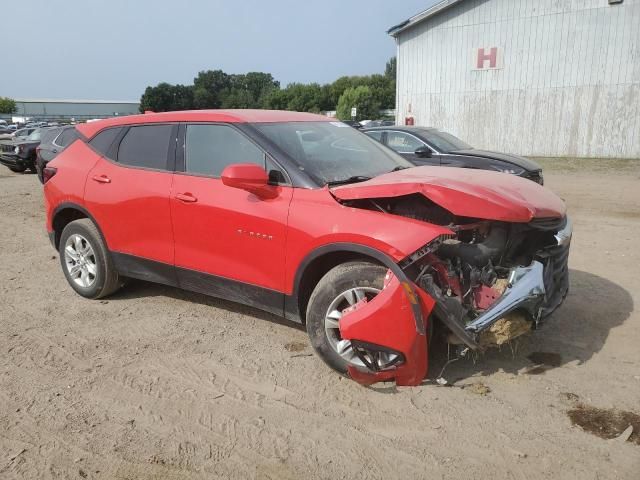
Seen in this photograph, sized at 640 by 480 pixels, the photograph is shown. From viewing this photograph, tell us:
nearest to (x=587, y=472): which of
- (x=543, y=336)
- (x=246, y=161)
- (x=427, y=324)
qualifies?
(x=427, y=324)

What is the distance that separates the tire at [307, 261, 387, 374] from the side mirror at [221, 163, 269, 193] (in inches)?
31.3

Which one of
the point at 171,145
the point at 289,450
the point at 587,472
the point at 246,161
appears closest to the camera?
the point at 587,472

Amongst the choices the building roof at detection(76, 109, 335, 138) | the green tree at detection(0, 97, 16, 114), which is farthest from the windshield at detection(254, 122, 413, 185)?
the green tree at detection(0, 97, 16, 114)

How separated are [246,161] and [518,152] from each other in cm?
1936

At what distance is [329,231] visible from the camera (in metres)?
3.49

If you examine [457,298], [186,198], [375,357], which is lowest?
[375,357]

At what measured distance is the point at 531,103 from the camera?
2062cm

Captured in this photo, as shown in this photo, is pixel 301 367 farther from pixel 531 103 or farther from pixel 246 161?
pixel 531 103

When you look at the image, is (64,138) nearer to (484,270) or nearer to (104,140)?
(104,140)

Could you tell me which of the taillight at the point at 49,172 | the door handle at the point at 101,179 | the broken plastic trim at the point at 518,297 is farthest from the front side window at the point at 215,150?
the broken plastic trim at the point at 518,297

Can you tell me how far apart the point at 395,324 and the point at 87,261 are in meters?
3.38

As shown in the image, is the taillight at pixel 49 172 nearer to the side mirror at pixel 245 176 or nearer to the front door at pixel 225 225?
the front door at pixel 225 225

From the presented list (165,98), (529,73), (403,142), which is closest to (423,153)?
(403,142)

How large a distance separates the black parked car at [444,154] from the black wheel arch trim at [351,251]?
5.75m
